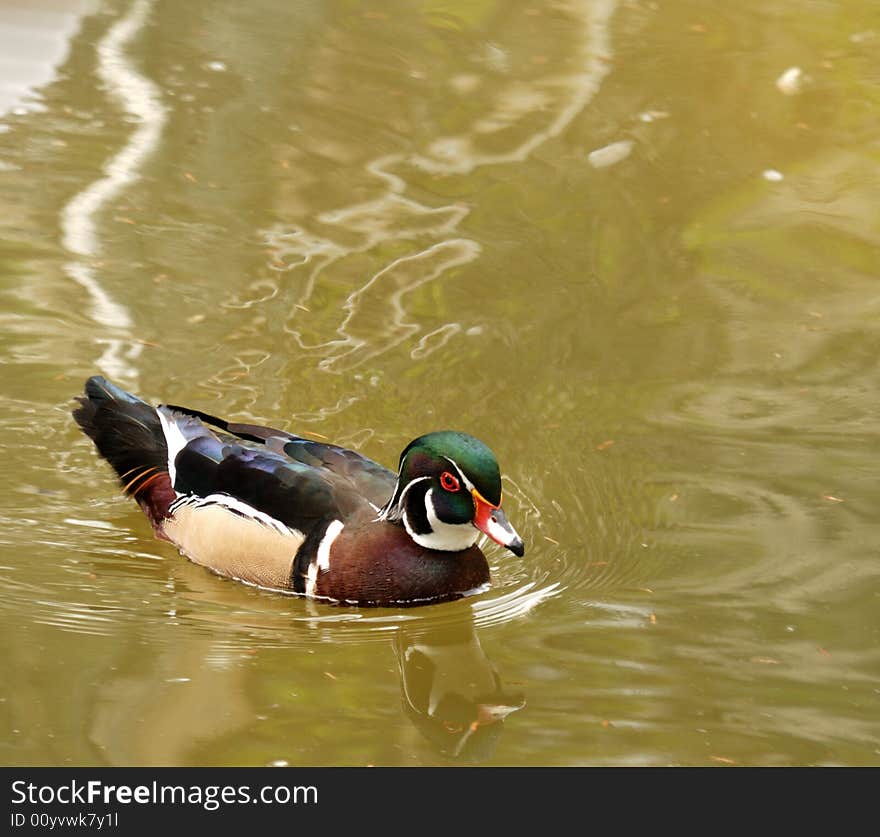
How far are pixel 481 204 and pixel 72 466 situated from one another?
12.0ft

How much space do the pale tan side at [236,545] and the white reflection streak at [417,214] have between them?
1719mm

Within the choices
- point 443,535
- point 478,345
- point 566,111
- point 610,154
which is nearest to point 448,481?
point 443,535

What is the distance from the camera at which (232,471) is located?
736 centimetres

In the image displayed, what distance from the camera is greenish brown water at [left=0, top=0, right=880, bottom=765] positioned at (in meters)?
6.14

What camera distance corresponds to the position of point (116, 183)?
10453 millimetres

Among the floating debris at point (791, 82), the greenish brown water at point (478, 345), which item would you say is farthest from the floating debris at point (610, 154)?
the floating debris at point (791, 82)

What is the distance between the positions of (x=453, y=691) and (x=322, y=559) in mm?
1022

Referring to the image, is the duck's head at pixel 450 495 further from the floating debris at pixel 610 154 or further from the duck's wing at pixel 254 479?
the floating debris at pixel 610 154

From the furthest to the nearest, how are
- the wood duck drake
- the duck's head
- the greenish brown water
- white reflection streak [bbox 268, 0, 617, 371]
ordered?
white reflection streak [bbox 268, 0, 617, 371], the wood duck drake, the duck's head, the greenish brown water

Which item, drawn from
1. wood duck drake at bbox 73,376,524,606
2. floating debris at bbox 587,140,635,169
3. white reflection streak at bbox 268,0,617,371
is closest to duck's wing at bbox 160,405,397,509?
wood duck drake at bbox 73,376,524,606

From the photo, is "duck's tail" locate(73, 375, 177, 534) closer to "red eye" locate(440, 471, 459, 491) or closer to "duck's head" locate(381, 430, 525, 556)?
"duck's head" locate(381, 430, 525, 556)

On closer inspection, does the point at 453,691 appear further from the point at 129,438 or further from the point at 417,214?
the point at 417,214

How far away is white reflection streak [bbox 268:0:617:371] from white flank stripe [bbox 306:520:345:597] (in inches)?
78.8

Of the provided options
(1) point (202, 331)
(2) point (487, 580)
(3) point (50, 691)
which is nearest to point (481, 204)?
(1) point (202, 331)
